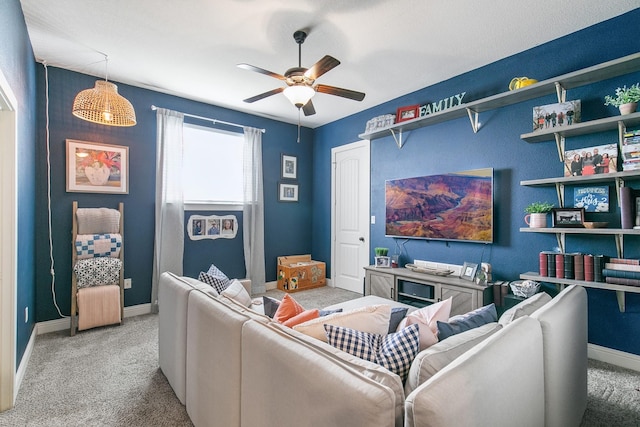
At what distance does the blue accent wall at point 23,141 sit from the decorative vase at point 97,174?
1.54 feet

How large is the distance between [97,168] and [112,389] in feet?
8.19

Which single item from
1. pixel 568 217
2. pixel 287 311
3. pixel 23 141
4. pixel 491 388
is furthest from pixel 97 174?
pixel 568 217

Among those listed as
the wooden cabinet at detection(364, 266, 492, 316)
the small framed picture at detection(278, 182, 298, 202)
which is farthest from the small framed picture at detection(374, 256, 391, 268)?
the small framed picture at detection(278, 182, 298, 202)

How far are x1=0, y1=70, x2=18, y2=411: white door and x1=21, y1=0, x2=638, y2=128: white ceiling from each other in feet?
3.57

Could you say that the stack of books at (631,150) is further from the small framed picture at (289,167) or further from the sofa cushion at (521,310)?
the small framed picture at (289,167)

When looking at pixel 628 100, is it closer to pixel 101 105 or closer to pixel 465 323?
pixel 465 323

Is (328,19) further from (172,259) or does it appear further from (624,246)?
(172,259)

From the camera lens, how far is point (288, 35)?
9.09ft

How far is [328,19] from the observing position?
8.33ft

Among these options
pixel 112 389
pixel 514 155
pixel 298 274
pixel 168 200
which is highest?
pixel 514 155

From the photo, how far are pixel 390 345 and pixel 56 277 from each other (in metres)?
3.78

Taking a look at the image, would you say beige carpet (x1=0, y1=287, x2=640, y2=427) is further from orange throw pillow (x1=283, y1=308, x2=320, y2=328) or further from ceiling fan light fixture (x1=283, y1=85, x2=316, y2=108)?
ceiling fan light fixture (x1=283, y1=85, x2=316, y2=108)

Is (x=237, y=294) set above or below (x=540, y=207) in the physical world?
below

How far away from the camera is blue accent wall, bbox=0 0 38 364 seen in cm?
203
